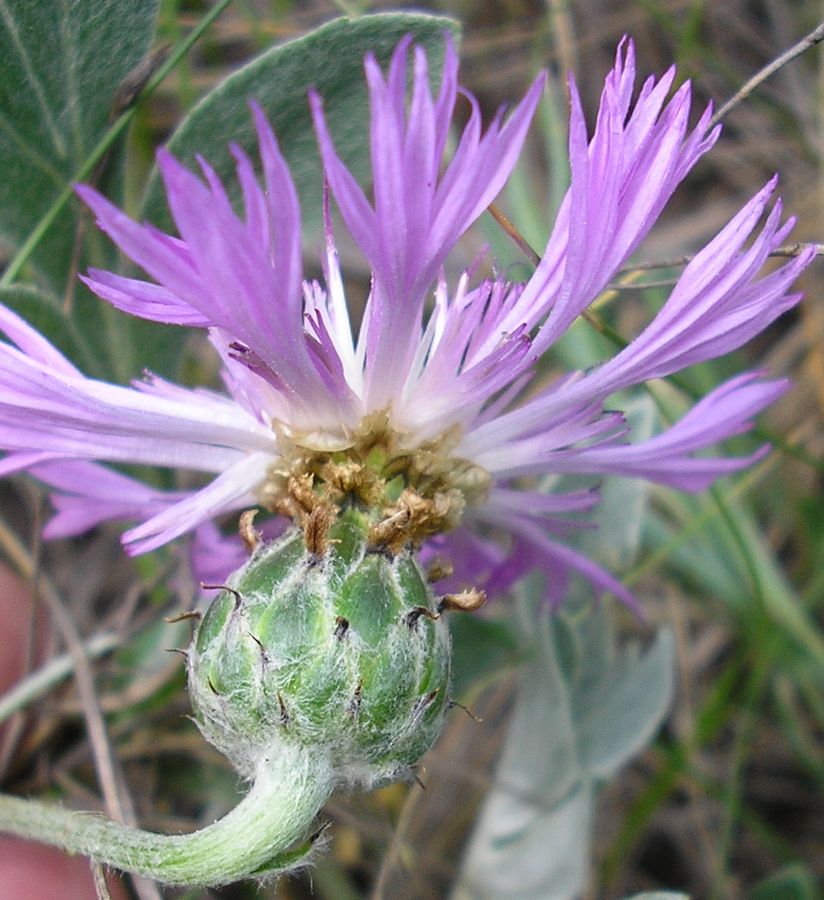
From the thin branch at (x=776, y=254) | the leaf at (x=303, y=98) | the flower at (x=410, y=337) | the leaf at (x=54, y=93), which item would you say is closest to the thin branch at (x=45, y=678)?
the flower at (x=410, y=337)

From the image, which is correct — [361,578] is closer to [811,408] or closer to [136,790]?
[136,790]

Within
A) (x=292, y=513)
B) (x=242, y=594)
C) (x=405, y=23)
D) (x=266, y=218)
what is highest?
(x=405, y=23)

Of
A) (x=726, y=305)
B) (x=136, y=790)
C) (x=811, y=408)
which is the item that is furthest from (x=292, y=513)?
(x=811, y=408)

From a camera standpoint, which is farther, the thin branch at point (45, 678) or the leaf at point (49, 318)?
the thin branch at point (45, 678)

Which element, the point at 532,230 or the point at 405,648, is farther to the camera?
the point at 532,230

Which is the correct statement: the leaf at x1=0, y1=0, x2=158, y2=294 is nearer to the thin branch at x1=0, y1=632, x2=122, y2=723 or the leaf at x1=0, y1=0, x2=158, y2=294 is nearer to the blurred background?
the blurred background

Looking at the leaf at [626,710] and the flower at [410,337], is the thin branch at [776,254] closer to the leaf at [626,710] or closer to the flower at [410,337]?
the flower at [410,337]
